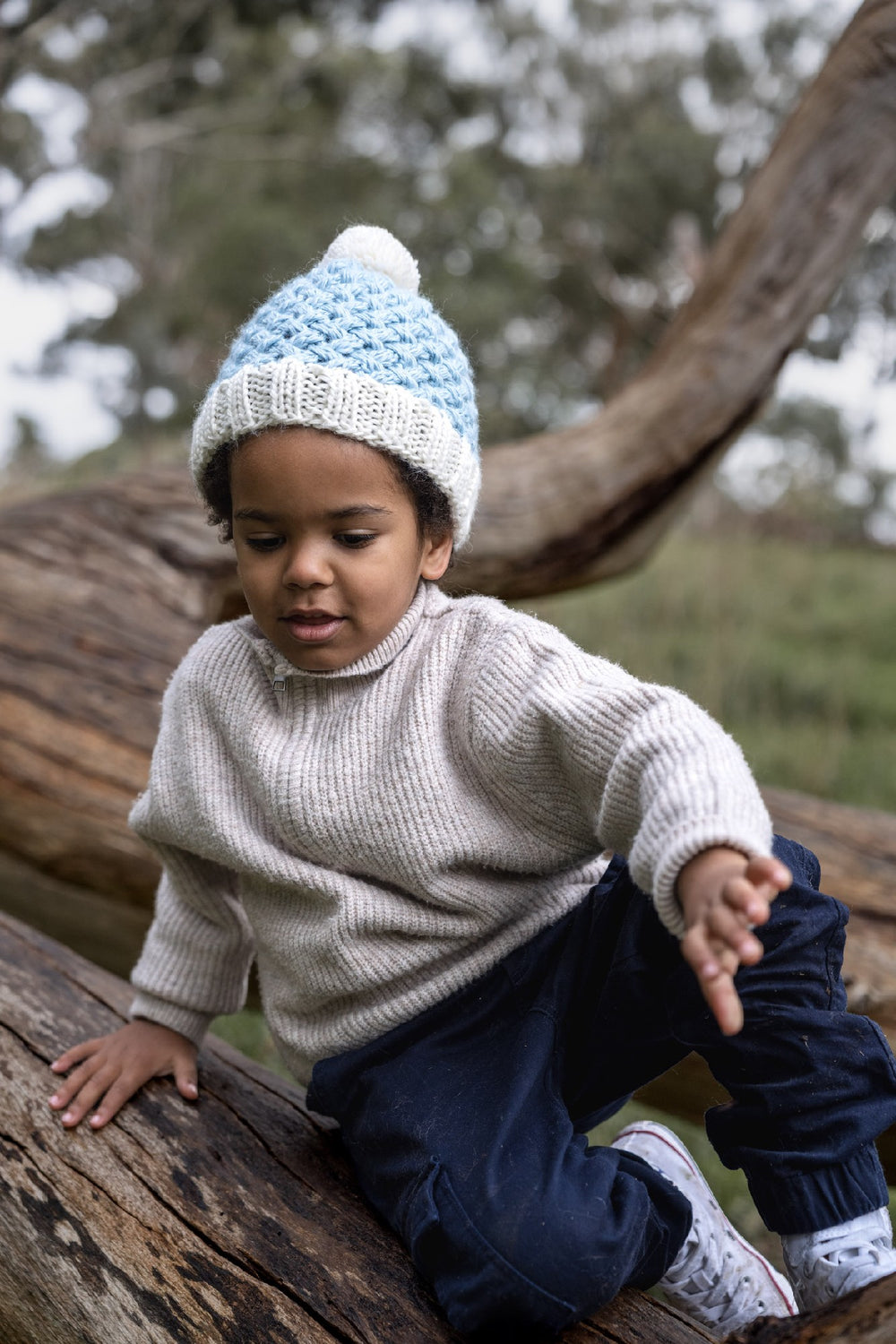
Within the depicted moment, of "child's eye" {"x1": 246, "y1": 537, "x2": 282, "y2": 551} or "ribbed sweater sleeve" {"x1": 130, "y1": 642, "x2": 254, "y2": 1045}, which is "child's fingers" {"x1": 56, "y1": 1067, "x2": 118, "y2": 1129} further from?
"child's eye" {"x1": 246, "y1": 537, "x2": 282, "y2": 551}

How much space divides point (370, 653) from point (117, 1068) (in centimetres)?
82

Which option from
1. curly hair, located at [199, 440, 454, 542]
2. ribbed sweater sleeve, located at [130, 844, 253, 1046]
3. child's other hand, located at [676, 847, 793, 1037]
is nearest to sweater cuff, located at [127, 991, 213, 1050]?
ribbed sweater sleeve, located at [130, 844, 253, 1046]

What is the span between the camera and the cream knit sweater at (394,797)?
5.47ft

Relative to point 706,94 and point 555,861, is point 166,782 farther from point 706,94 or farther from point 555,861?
point 706,94

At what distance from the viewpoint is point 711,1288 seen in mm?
1808

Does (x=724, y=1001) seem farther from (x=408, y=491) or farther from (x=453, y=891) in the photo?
(x=408, y=491)

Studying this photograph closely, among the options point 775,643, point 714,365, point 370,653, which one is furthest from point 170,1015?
point 775,643

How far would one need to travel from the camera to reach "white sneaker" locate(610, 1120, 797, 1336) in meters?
1.79

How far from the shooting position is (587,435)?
414 cm

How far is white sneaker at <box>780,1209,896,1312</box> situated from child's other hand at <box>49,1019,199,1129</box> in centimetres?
99

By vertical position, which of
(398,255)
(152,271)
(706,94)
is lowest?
(398,255)

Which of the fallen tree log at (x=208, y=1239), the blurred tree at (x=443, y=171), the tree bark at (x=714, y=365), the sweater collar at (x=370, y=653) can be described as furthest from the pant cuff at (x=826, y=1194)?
the blurred tree at (x=443, y=171)

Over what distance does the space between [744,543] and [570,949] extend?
8376mm

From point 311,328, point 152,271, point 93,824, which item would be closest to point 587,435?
point 93,824
